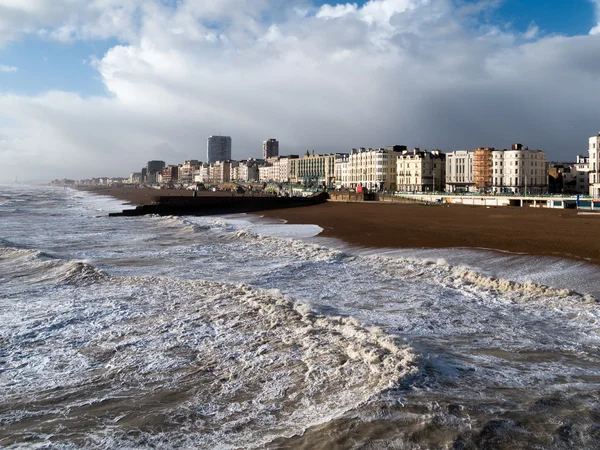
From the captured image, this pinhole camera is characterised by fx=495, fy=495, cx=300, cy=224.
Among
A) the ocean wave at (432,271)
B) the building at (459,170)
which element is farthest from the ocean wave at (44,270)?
the building at (459,170)

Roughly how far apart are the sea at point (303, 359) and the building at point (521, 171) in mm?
83312

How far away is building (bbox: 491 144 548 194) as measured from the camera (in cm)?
9012

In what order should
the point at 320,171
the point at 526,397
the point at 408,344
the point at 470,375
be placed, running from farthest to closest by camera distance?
the point at 320,171 < the point at 408,344 < the point at 470,375 < the point at 526,397

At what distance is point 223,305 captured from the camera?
10.0 m

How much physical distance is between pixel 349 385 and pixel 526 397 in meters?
2.03

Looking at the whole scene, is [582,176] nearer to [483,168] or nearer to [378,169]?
[483,168]

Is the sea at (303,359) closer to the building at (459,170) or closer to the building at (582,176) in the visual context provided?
the building at (582,176)

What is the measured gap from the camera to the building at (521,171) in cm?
9012

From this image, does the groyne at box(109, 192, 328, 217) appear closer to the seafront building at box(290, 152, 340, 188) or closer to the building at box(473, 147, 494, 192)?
the building at box(473, 147, 494, 192)

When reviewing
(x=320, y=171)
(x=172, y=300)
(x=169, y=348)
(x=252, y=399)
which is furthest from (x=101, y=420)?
(x=320, y=171)

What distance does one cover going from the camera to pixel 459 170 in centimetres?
10225

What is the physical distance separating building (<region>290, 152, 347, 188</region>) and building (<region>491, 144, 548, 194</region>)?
5137 centimetres

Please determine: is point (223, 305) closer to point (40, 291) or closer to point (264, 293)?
point (264, 293)

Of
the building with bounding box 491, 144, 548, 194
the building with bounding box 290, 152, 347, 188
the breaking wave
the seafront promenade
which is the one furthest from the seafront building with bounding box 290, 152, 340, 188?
the breaking wave
